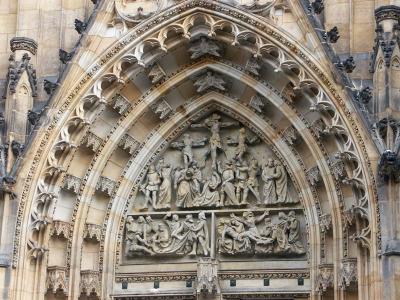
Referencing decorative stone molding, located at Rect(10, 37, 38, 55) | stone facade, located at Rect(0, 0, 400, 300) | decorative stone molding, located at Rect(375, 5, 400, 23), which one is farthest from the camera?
decorative stone molding, located at Rect(10, 37, 38, 55)

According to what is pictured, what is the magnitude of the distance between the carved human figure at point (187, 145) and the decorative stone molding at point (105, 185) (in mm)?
1186

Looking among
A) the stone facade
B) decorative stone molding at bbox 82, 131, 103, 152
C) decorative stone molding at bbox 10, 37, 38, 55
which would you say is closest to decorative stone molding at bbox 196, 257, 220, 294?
the stone facade

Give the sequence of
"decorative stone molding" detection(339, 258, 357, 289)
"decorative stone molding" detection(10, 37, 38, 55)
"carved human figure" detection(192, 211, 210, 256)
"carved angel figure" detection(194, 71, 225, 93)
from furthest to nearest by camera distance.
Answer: "carved angel figure" detection(194, 71, 225, 93), "decorative stone molding" detection(10, 37, 38, 55), "carved human figure" detection(192, 211, 210, 256), "decorative stone molding" detection(339, 258, 357, 289)

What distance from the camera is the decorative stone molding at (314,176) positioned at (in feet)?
55.2

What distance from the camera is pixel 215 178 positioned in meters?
17.6

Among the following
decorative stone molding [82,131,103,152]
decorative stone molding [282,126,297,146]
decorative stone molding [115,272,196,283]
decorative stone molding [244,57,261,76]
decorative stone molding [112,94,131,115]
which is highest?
decorative stone molding [244,57,261,76]

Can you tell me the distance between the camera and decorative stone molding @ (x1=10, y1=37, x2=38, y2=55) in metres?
17.4

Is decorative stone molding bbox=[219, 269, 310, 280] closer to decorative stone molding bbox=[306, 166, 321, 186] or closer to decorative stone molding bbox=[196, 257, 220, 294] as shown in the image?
A: decorative stone molding bbox=[196, 257, 220, 294]

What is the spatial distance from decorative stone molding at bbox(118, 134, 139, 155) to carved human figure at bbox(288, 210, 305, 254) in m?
2.68

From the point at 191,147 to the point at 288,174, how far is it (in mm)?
1647

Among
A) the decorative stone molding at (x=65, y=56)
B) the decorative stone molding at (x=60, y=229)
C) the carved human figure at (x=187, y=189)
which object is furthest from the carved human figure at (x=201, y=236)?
the decorative stone molding at (x=65, y=56)

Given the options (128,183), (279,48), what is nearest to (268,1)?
(279,48)

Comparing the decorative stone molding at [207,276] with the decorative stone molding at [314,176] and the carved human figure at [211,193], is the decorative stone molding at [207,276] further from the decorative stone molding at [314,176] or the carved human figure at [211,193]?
the decorative stone molding at [314,176]

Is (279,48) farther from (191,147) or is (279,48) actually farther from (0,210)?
(0,210)
